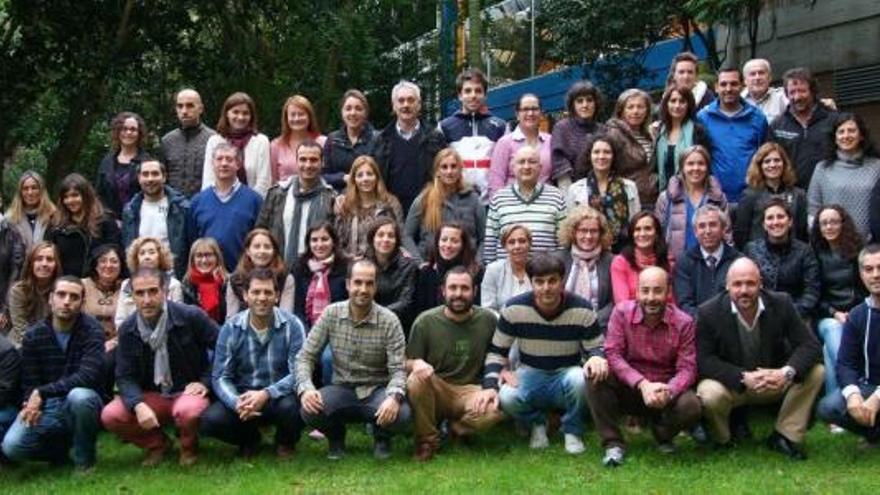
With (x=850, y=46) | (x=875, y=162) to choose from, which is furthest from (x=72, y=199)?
(x=850, y=46)

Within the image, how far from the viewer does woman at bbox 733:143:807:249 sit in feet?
29.5

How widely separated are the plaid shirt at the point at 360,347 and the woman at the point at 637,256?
1.68 meters

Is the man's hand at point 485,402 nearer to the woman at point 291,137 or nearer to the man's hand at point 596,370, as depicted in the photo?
the man's hand at point 596,370

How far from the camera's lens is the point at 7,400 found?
7.96m

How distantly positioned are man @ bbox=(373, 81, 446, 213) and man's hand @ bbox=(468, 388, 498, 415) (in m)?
2.37

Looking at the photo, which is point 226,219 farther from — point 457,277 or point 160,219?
point 457,277

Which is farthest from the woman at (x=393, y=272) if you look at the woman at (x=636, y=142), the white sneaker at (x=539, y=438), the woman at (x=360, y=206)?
the woman at (x=636, y=142)

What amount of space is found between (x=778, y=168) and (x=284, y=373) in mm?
4081

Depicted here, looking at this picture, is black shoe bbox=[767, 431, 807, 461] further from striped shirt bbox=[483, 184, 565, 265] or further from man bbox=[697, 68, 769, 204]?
man bbox=[697, 68, 769, 204]

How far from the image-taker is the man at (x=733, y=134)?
969 cm

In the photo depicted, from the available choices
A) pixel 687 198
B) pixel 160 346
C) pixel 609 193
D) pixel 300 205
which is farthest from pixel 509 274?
pixel 160 346

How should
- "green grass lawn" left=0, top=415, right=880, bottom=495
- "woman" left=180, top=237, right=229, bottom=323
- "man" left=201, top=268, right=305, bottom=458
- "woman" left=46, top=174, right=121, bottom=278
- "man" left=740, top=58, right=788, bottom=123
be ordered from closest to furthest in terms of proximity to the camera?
"green grass lawn" left=0, top=415, right=880, bottom=495 < "man" left=201, top=268, right=305, bottom=458 < "woman" left=180, top=237, right=229, bottom=323 < "woman" left=46, top=174, right=121, bottom=278 < "man" left=740, top=58, right=788, bottom=123

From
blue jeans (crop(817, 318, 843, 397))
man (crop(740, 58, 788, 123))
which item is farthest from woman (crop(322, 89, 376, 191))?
blue jeans (crop(817, 318, 843, 397))

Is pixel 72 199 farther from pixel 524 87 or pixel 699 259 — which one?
pixel 524 87
